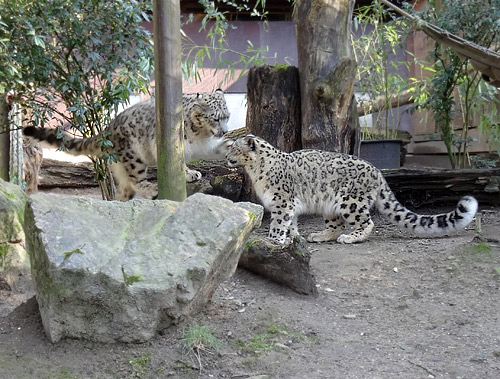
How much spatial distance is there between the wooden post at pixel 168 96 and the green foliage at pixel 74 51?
107 centimetres

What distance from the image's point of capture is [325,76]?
6184 millimetres

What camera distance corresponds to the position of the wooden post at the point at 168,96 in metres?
3.85

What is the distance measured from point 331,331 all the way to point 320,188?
2.49 m

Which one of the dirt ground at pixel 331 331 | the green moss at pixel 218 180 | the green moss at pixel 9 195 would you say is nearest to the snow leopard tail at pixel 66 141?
the green moss at pixel 218 180

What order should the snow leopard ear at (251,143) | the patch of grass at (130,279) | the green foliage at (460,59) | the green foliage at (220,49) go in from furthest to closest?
1. the green foliage at (460,59)
2. the green foliage at (220,49)
3. the snow leopard ear at (251,143)
4. the patch of grass at (130,279)

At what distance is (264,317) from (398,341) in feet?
2.57

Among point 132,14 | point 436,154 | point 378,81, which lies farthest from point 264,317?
point 436,154

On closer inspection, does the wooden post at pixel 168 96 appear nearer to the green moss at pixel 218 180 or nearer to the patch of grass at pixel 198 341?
the patch of grass at pixel 198 341

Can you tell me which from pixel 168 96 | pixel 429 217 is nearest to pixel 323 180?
pixel 429 217

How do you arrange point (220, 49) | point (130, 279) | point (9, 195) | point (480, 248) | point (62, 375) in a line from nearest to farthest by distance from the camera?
1. point (62, 375)
2. point (130, 279)
3. point (9, 195)
4. point (480, 248)
5. point (220, 49)

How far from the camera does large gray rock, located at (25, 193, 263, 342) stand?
8.91 feet

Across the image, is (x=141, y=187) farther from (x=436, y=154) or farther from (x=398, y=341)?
(x=436, y=154)

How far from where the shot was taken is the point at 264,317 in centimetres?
340

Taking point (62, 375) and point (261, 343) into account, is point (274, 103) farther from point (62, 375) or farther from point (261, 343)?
point (62, 375)
